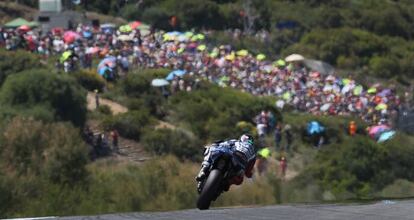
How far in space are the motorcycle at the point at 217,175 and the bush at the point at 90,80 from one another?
3487cm

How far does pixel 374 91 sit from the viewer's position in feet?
160

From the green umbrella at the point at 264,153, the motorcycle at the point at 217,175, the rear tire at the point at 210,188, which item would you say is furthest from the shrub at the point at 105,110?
the rear tire at the point at 210,188

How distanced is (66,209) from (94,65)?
27.0 metres

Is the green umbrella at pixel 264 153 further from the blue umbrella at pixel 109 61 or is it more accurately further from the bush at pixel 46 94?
the blue umbrella at pixel 109 61

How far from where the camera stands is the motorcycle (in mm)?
11750

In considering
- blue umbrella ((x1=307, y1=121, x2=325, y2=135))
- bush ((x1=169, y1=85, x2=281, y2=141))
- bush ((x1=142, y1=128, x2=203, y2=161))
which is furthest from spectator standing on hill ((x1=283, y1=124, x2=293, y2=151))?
bush ((x1=169, y1=85, x2=281, y2=141))

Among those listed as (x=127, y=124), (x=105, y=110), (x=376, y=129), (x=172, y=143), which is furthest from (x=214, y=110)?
(x=376, y=129)

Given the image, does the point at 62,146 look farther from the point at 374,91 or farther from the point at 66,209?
the point at 374,91

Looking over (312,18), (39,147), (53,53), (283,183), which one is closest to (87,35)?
(53,53)

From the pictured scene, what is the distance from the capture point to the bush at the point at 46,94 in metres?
42.8

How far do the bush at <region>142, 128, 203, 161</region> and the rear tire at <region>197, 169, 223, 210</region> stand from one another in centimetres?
2662

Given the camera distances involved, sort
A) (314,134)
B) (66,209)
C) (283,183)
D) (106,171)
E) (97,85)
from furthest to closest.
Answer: (97,85) < (314,134) < (106,171) < (283,183) < (66,209)

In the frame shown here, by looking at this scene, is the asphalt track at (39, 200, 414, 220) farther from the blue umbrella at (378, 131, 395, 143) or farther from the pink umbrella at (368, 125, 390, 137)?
the pink umbrella at (368, 125, 390, 137)

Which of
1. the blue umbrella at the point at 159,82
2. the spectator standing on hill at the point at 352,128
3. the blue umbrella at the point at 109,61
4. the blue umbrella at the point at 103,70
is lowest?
the spectator standing on hill at the point at 352,128
